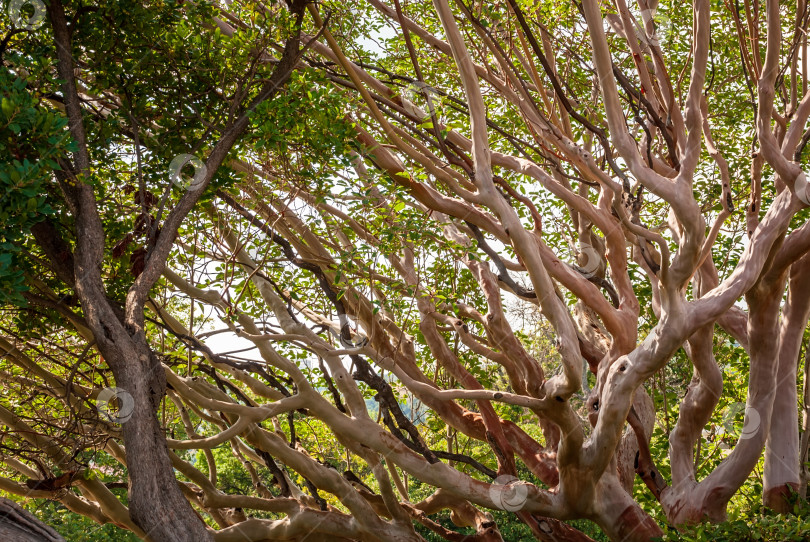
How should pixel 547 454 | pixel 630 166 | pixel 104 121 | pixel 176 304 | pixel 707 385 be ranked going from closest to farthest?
pixel 630 166
pixel 104 121
pixel 707 385
pixel 547 454
pixel 176 304

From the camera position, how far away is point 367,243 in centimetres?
577

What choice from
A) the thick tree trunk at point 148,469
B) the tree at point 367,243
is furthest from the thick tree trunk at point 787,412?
the thick tree trunk at point 148,469

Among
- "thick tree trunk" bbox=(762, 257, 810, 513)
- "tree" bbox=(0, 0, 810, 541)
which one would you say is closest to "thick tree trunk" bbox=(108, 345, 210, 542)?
"tree" bbox=(0, 0, 810, 541)

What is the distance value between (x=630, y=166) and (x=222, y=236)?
120 inches

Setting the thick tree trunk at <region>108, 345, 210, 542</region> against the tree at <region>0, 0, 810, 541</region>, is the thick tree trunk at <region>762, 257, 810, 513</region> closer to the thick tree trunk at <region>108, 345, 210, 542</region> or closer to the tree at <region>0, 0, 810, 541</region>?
the tree at <region>0, 0, 810, 541</region>

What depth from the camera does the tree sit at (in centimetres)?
417

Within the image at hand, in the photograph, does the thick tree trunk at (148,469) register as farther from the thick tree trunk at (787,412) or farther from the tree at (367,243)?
the thick tree trunk at (787,412)

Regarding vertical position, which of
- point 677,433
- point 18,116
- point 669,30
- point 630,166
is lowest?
point 677,433

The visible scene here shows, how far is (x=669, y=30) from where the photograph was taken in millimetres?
6672

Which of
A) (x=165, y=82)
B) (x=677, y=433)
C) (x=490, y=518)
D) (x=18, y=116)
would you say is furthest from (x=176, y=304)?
(x=677, y=433)

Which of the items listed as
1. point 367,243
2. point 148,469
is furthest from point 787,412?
point 148,469

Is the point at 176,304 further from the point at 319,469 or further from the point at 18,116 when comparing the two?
the point at 18,116

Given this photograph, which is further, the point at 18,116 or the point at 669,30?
the point at 669,30

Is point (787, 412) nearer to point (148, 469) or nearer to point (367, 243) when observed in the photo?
point (367, 243)
